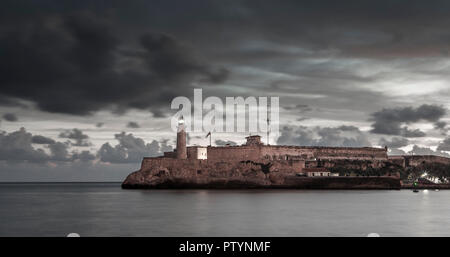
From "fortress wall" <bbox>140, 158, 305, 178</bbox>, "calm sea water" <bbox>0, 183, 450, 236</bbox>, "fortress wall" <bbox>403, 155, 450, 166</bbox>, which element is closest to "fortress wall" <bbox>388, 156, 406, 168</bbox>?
"fortress wall" <bbox>403, 155, 450, 166</bbox>

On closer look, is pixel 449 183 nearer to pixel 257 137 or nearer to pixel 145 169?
pixel 257 137

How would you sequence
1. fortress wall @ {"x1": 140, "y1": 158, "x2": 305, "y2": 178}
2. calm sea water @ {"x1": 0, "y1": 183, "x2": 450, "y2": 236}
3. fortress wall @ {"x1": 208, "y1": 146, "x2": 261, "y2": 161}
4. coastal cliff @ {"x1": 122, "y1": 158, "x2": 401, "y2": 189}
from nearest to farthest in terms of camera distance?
calm sea water @ {"x1": 0, "y1": 183, "x2": 450, "y2": 236}, fortress wall @ {"x1": 140, "y1": 158, "x2": 305, "y2": 178}, coastal cliff @ {"x1": 122, "y1": 158, "x2": 401, "y2": 189}, fortress wall @ {"x1": 208, "y1": 146, "x2": 261, "y2": 161}

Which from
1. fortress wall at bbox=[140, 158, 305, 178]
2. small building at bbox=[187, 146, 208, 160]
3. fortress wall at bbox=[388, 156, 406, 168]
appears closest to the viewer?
fortress wall at bbox=[140, 158, 305, 178]

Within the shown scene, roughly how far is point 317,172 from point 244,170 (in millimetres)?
12737

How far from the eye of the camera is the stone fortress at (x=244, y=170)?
75.6m

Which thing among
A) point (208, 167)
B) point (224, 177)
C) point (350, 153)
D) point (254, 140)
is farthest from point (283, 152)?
point (350, 153)

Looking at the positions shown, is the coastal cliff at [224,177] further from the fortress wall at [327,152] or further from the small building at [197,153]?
the fortress wall at [327,152]

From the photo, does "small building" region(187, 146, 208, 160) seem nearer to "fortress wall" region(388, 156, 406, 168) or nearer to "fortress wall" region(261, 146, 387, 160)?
"fortress wall" region(261, 146, 387, 160)

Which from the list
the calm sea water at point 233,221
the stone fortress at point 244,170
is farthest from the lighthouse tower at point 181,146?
the calm sea water at point 233,221

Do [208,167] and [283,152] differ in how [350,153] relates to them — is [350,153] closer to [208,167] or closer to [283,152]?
[283,152]

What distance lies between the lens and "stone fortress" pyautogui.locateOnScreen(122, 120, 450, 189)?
2975 inches
